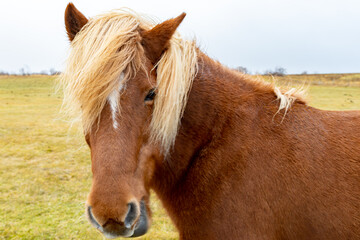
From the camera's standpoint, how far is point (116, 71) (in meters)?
1.90

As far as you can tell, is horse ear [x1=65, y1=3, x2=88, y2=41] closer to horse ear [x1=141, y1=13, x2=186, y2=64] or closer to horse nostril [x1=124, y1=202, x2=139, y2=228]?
horse ear [x1=141, y1=13, x2=186, y2=64]

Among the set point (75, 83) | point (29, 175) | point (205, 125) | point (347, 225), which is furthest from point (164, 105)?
point (29, 175)

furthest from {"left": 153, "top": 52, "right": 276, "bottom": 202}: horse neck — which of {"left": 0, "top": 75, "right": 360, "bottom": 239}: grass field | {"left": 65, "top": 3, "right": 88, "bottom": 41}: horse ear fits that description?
{"left": 65, "top": 3, "right": 88, "bottom": 41}: horse ear

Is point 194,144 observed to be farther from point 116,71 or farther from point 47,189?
point 47,189

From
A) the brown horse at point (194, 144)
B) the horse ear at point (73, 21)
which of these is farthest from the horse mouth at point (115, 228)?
the horse ear at point (73, 21)

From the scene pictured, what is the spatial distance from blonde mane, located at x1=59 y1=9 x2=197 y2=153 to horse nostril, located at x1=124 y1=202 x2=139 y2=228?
1.69 feet

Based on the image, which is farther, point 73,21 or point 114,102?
point 73,21

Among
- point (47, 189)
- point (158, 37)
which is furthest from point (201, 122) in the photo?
point (47, 189)

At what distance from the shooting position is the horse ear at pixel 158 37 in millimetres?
2078

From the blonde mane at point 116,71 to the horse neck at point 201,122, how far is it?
106 millimetres

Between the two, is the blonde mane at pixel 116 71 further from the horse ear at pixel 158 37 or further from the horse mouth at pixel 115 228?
the horse mouth at pixel 115 228

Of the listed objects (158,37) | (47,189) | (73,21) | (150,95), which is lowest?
(47,189)

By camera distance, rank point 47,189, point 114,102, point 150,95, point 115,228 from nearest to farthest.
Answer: point 115,228 < point 114,102 < point 150,95 < point 47,189

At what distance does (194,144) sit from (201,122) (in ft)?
0.62
